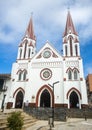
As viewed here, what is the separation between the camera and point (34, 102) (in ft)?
86.5

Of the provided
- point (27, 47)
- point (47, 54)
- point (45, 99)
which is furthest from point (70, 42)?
point (45, 99)

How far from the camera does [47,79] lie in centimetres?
2792

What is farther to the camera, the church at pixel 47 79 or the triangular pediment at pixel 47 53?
the triangular pediment at pixel 47 53

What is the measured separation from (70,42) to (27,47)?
34.0 feet

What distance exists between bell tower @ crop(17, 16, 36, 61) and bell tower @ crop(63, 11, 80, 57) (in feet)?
26.2

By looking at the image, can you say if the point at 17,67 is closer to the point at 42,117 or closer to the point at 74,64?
the point at 74,64

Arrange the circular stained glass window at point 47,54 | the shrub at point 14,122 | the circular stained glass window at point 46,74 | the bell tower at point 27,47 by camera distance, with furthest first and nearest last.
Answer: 1. the bell tower at point 27,47
2. the circular stained glass window at point 47,54
3. the circular stained glass window at point 46,74
4. the shrub at point 14,122

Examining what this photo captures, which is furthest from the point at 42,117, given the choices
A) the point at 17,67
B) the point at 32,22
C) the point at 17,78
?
the point at 32,22

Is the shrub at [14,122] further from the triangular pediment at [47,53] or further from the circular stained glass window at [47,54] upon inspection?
the circular stained glass window at [47,54]

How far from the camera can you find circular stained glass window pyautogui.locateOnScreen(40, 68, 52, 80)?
2820 centimetres

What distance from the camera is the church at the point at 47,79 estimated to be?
84.9ft

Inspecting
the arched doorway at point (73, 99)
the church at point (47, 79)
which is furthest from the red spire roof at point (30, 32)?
the arched doorway at point (73, 99)

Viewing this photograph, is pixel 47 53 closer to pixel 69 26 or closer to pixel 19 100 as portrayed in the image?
pixel 69 26

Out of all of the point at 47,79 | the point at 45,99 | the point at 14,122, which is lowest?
the point at 14,122
